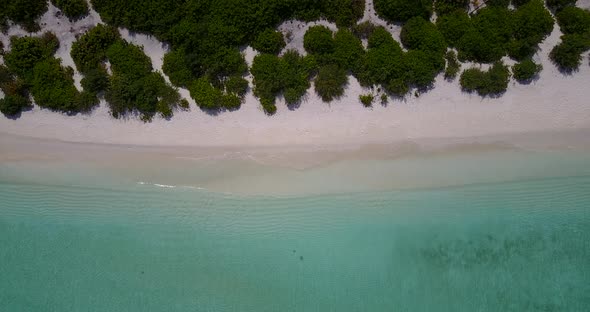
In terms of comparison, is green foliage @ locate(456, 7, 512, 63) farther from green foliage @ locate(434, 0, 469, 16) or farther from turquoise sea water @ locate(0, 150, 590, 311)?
turquoise sea water @ locate(0, 150, 590, 311)

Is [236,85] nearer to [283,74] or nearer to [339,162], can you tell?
[283,74]

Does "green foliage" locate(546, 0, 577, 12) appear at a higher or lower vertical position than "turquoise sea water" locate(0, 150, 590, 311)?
higher

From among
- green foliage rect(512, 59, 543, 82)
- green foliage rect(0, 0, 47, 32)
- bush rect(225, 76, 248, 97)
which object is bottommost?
bush rect(225, 76, 248, 97)

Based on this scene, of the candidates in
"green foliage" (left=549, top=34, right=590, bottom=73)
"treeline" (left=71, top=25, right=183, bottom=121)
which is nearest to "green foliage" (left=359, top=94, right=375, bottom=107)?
"treeline" (left=71, top=25, right=183, bottom=121)

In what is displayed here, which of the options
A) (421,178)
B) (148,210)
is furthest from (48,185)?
(421,178)

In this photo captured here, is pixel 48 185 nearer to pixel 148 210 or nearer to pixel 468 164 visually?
pixel 148 210

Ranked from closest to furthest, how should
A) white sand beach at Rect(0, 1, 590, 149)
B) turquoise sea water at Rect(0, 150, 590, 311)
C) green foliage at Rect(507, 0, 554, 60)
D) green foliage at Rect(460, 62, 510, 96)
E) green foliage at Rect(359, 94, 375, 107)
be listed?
green foliage at Rect(507, 0, 554, 60), green foliage at Rect(460, 62, 510, 96), green foliage at Rect(359, 94, 375, 107), white sand beach at Rect(0, 1, 590, 149), turquoise sea water at Rect(0, 150, 590, 311)

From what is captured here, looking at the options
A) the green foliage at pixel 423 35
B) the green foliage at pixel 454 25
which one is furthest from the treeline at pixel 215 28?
the green foliage at pixel 454 25
